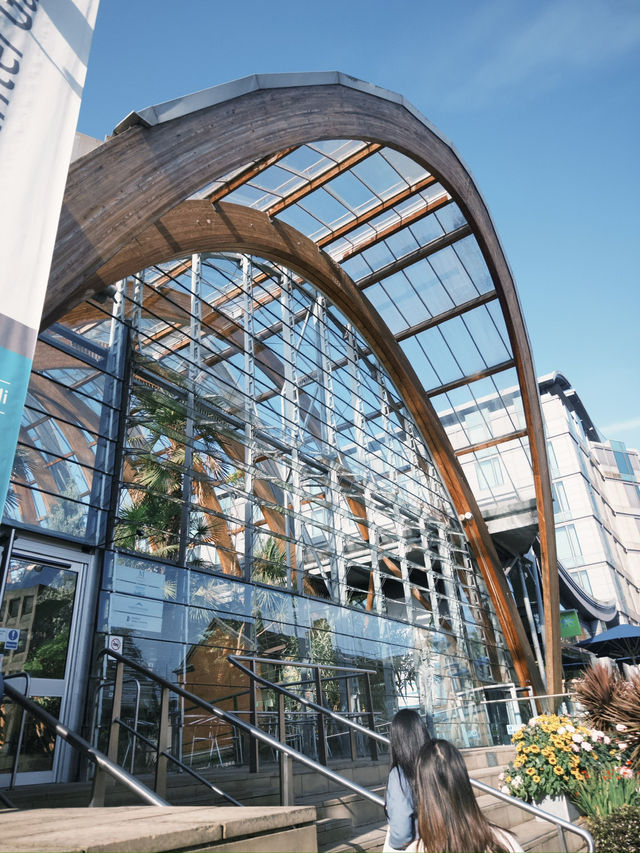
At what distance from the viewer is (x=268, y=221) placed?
13102 mm

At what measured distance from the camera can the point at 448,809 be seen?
2783 millimetres

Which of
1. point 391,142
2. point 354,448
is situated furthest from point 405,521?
point 391,142

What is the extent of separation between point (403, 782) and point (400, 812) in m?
0.16

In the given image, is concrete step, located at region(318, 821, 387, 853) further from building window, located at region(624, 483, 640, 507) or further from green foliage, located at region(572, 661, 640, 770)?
building window, located at region(624, 483, 640, 507)

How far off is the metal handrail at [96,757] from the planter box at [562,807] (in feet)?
17.7

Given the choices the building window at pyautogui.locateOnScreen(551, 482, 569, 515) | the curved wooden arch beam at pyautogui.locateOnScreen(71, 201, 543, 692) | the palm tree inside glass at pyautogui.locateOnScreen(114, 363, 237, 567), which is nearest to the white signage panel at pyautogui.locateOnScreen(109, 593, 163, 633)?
the palm tree inside glass at pyautogui.locateOnScreen(114, 363, 237, 567)

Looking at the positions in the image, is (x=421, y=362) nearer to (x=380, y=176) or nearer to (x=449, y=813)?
(x=380, y=176)

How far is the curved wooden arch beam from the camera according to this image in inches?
368

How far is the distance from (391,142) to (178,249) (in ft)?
16.5

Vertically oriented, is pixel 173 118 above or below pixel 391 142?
below

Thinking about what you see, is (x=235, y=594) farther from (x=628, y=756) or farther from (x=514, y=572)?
(x=514, y=572)

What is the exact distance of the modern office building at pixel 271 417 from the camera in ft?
23.7

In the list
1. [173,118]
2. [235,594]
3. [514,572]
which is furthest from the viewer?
[514,572]

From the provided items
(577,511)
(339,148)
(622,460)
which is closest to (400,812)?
(339,148)
